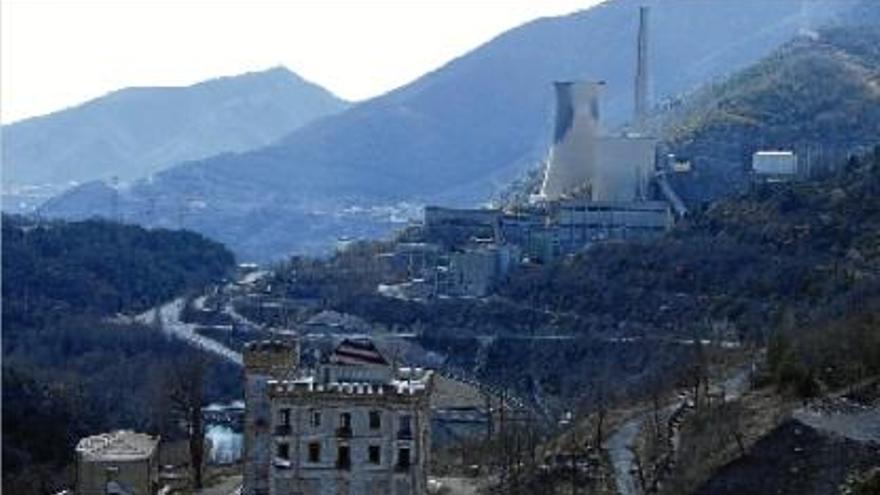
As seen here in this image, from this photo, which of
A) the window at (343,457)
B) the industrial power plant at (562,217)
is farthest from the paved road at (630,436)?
the industrial power plant at (562,217)

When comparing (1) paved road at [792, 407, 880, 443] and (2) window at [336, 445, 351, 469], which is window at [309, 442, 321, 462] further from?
(1) paved road at [792, 407, 880, 443]

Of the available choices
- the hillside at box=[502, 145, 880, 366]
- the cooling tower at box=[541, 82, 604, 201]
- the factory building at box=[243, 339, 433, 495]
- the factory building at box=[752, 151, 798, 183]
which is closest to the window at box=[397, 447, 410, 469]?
the factory building at box=[243, 339, 433, 495]

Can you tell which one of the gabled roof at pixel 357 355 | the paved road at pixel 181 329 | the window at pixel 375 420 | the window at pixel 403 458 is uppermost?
the gabled roof at pixel 357 355

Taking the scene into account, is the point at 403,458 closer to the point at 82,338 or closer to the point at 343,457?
the point at 343,457

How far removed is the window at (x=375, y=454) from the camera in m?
23.2

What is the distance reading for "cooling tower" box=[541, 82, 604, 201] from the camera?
66438 millimetres

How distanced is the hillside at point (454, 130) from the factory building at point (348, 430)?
116645 mm

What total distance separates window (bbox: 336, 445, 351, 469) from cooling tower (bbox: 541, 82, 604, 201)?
1708 inches

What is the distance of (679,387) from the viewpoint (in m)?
33.3

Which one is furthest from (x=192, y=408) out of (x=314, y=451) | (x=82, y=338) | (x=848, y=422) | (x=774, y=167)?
(x=774, y=167)

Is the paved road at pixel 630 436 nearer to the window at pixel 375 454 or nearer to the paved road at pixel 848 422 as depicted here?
the paved road at pixel 848 422

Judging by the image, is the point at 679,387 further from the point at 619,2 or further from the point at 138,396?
the point at 619,2

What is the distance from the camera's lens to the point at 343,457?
23250 millimetres

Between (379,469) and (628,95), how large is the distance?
154168 millimetres
